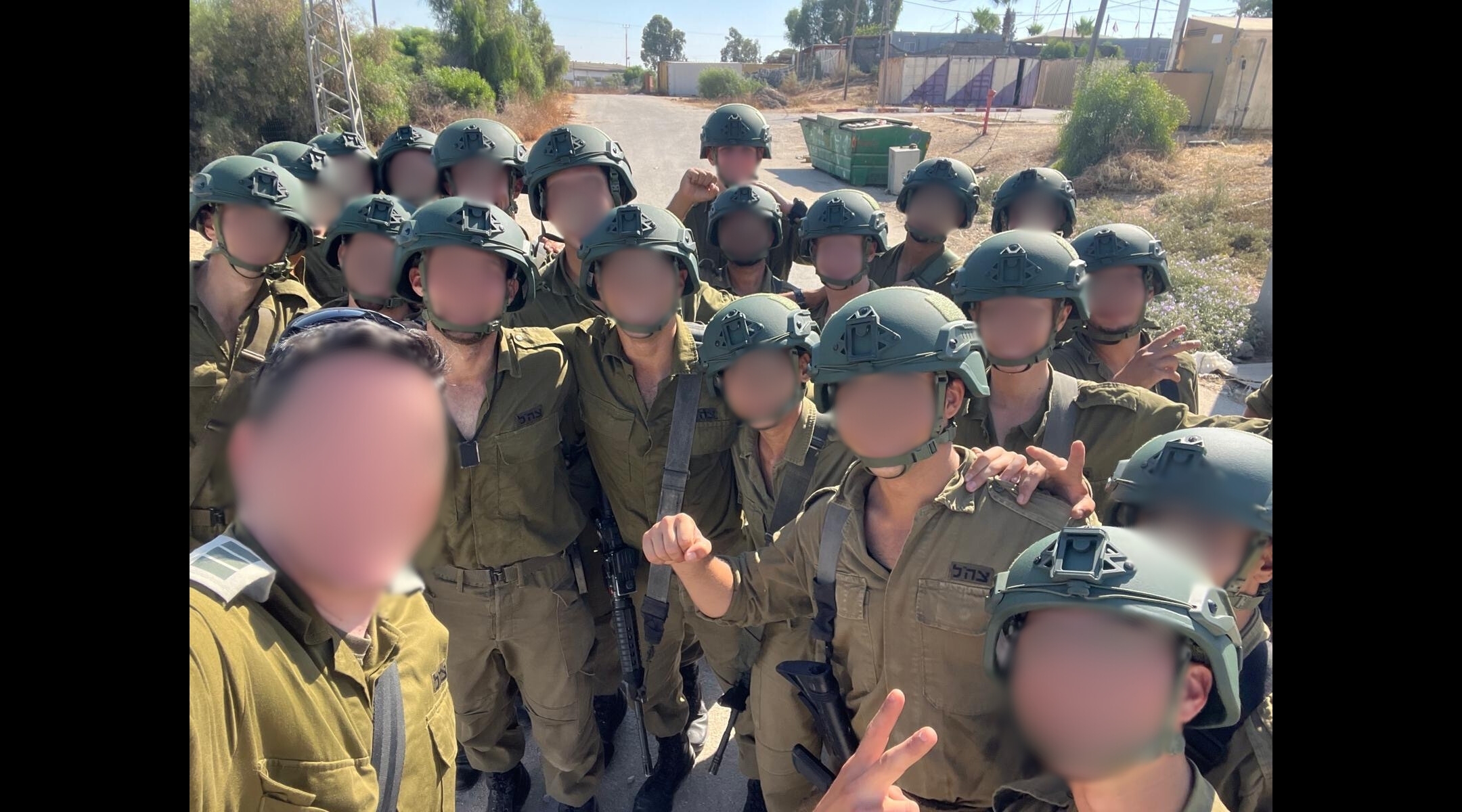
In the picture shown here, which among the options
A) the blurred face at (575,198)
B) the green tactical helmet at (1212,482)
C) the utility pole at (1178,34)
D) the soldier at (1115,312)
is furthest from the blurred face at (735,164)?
the utility pole at (1178,34)

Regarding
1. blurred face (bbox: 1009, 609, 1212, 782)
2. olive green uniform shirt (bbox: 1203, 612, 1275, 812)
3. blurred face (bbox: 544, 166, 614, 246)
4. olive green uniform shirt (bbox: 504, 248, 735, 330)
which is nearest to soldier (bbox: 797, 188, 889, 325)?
olive green uniform shirt (bbox: 504, 248, 735, 330)

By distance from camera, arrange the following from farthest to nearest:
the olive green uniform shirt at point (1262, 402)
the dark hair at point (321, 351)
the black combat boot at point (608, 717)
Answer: the black combat boot at point (608, 717) → the olive green uniform shirt at point (1262, 402) → the dark hair at point (321, 351)

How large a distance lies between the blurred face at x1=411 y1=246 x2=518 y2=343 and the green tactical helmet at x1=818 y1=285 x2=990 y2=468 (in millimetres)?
1669

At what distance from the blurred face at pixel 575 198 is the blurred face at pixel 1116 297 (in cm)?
291

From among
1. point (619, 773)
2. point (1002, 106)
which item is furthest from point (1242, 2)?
point (619, 773)

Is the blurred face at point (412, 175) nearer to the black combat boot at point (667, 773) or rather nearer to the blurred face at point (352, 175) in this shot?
the blurred face at point (352, 175)

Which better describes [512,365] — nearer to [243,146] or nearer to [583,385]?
[583,385]

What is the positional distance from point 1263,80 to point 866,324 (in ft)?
97.3

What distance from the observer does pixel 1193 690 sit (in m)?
1.69

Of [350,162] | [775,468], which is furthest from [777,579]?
[350,162]

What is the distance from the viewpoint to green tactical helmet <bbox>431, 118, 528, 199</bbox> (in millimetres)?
5988

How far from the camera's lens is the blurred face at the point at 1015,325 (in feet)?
11.5

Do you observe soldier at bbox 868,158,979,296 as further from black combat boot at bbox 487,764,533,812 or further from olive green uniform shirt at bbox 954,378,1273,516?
black combat boot at bbox 487,764,533,812

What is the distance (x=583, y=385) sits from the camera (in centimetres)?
397
